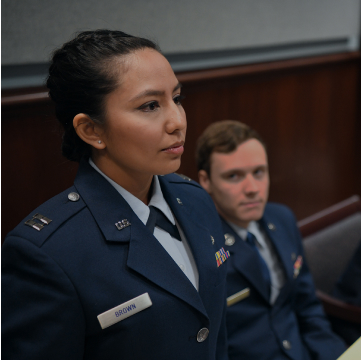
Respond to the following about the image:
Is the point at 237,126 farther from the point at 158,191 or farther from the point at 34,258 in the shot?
the point at 34,258


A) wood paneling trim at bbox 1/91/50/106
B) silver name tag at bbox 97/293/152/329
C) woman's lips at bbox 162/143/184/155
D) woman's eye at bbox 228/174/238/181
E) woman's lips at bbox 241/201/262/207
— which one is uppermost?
wood paneling trim at bbox 1/91/50/106

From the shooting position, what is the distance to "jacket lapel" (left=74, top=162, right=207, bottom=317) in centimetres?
90

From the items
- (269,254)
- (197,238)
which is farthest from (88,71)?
(269,254)

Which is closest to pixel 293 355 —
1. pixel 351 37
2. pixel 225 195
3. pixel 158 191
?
pixel 225 195

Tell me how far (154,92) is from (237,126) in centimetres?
69

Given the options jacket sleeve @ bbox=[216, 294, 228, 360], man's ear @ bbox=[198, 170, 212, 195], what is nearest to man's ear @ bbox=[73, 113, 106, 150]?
jacket sleeve @ bbox=[216, 294, 228, 360]

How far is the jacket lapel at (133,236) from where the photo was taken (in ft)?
2.96

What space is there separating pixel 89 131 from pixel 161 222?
0.27 metres

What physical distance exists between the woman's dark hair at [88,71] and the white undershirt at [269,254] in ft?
2.57

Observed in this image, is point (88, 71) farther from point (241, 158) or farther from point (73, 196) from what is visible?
point (241, 158)

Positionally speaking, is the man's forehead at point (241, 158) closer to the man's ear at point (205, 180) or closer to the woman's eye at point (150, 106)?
the man's ear at point (205, 180)

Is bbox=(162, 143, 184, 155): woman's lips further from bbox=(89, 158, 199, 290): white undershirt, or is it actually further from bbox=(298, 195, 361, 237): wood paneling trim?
bbox=(298, 195, 361, 237): wood paneling trim

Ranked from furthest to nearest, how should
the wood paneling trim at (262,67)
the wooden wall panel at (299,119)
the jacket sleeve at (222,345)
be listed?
the wooden wall panel at (299,119) → the wood paneling trim at (262,67) → the jacket sleeve at (222,345)

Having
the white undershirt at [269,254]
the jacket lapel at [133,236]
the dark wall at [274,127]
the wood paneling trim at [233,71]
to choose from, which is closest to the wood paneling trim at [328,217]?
the dark wall at [274,127]
